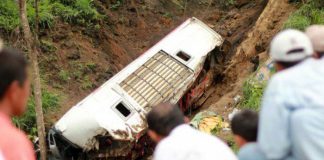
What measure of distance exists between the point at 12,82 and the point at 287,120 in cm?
155

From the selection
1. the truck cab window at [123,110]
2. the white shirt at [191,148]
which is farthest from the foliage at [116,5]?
the white shirt at [191,148]

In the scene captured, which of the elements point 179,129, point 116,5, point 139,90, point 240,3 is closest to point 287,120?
point 179,129

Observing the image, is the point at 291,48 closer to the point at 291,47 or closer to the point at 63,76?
the point at 291,47

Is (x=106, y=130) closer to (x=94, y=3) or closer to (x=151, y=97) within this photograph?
(x=151, y=97)

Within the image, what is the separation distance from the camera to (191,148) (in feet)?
10.2

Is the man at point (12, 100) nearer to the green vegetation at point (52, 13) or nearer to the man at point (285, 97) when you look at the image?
the man at point (285, 97)

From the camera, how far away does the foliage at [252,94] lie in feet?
29.8

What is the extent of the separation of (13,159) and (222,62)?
10.5 metres

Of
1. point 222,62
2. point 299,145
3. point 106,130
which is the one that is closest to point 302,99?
point 299,145

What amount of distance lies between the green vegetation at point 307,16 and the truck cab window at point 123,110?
11.2 feet

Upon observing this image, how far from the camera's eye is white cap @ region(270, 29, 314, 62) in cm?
326

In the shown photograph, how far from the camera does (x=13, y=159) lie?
246 centimetres

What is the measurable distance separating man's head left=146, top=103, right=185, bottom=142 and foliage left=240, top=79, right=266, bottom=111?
561cm

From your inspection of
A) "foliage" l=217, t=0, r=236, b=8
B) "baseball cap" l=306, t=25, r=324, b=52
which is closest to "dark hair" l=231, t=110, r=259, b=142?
"baseball cap" l=306, t=25, r=324, b=52
